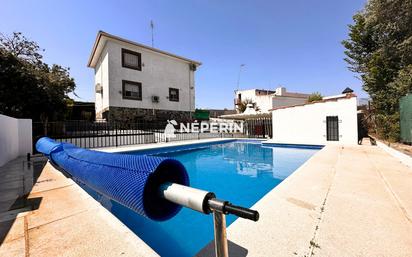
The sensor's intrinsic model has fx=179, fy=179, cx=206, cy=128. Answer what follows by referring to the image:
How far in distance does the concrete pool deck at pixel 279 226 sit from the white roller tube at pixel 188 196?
119cm

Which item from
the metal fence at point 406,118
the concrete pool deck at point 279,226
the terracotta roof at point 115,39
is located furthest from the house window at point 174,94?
the metal fence at point 406,118

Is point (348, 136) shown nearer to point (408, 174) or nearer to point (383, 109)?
point (383, 109)

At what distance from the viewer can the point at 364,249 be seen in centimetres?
206

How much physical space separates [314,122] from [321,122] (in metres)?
0.49

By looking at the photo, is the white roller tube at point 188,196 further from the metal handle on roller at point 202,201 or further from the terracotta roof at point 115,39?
the terracotta roof at point 115,39

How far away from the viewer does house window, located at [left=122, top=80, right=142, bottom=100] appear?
18.0 m

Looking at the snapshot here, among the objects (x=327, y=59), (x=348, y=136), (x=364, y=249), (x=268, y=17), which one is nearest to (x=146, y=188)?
(x=364, y=249)

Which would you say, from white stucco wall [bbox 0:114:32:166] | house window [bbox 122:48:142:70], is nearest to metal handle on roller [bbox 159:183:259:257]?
white stucco wall [bbox 0:114:32:166]

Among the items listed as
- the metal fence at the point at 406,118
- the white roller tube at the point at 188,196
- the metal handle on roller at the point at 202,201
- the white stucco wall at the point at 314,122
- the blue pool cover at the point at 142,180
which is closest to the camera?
the metal handle on roller at the point at 202,201

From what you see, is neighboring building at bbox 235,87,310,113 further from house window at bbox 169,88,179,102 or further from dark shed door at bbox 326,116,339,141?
dark shed door at bbox 326,116,339,141

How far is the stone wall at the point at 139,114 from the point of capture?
17.1 meters

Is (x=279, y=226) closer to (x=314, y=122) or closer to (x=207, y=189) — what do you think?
(x=207, y=189)

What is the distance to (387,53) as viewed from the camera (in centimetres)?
1135

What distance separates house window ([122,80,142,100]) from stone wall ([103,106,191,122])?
126 centimetres
